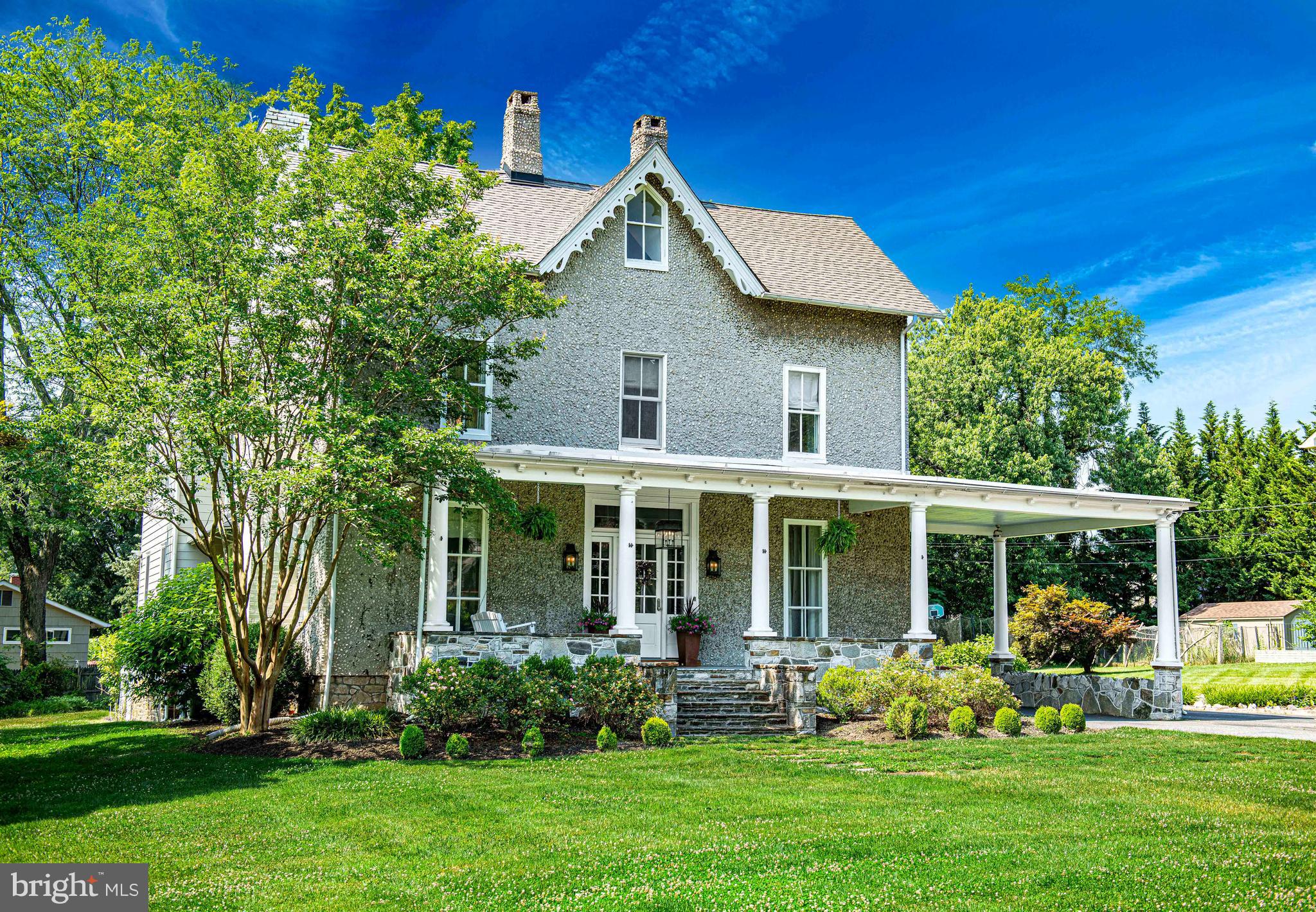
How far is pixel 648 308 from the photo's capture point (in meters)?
18.1

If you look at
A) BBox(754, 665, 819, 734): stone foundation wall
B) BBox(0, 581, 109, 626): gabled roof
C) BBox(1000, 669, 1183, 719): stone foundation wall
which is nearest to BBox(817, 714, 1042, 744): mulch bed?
BBox(754, 665, 819, 734): stone foundation wall

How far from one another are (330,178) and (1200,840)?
11800 millimetres

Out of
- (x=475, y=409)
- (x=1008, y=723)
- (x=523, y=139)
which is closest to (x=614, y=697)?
(x=475, y=409)

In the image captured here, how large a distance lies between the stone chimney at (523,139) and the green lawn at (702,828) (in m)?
13.6

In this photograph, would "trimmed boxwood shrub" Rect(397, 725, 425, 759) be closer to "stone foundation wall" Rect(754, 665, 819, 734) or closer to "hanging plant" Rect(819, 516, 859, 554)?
"stone foundation wall" Rect(754, 665, 819, 734)

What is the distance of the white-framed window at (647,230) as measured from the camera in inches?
716

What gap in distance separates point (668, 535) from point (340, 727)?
6.71 m

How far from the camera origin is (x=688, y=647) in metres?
16.5

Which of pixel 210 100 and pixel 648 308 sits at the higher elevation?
pixel 210 100

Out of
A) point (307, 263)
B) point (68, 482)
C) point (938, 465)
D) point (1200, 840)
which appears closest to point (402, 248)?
point (307, 263)

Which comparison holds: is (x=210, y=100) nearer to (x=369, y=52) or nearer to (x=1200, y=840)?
(x=369, y=52)

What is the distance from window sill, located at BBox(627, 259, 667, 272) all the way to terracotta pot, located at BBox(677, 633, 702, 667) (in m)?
6.40

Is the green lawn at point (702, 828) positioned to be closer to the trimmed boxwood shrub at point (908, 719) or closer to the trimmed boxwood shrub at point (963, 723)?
the trimmed boxwood shrub at point (908, 719)

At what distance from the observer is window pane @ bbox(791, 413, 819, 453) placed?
61.3ft
